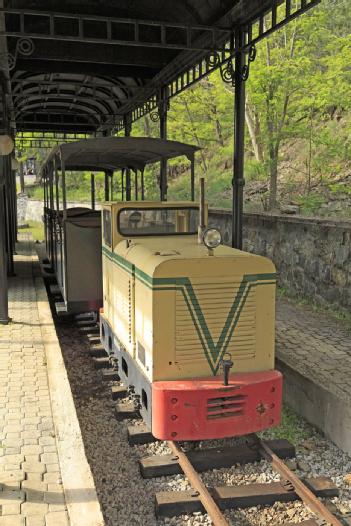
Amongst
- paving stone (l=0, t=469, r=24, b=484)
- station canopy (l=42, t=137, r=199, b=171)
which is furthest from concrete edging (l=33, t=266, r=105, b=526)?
station canopy (l=42, t=137, r=199, b=171)

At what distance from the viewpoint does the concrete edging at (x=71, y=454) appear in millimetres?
3477

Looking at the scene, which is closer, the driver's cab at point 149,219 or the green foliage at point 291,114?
the driver's cab at point 149,219

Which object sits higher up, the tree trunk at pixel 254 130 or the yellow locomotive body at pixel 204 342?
the tree trunk at pixel 254 130

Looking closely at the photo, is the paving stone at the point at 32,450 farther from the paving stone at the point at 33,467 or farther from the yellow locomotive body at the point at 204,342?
the yellow locomotive body at the point at 204,342

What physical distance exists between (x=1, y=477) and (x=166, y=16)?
707 centimetres

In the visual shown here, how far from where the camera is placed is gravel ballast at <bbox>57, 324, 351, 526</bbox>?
4.03 metres

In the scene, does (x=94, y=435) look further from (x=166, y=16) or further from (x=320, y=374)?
(x=166, y=16)

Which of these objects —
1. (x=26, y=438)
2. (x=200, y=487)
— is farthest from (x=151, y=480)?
(x=26, y=438)

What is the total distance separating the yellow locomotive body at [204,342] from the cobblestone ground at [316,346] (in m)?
1.29

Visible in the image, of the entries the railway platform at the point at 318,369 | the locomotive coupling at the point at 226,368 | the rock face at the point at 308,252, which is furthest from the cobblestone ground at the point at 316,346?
the locomotive coupling at the point at 226,368

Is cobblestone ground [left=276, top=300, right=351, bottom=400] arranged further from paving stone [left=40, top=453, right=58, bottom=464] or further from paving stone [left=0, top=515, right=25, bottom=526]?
paving stone [left=0, top=515, right=25, bottom=526]

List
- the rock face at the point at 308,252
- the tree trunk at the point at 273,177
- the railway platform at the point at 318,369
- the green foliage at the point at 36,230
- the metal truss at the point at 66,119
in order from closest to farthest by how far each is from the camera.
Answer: the railway platform at the point at 318,369, the rock face at the point at 308,252, the tree trunk at the point at 273,177, the metal truss at the point at 66,119, the green foliage at the point at 36,230

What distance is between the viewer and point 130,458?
4879 mm

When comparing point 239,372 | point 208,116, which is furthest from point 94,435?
point 208,116
